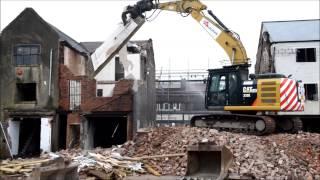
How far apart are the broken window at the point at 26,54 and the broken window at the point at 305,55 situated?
17.6 meters

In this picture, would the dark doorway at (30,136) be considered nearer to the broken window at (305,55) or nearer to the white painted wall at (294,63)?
the white painted wall at (294,63)

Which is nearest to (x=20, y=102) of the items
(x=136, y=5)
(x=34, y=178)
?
(x=136, y=5)

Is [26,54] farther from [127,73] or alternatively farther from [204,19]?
[204,19]

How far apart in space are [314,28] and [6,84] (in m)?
21.4

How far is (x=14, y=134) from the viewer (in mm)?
26234

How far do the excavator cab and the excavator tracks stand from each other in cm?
49

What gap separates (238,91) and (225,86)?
0.60m

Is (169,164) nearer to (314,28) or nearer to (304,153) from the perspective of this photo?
(304,153)

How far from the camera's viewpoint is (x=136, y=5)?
63.6ft

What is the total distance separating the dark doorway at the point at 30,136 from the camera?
2678cm

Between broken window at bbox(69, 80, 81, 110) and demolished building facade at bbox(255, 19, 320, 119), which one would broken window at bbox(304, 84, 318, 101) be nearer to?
demolished building facade at bbox(255, 19, 320, 119)

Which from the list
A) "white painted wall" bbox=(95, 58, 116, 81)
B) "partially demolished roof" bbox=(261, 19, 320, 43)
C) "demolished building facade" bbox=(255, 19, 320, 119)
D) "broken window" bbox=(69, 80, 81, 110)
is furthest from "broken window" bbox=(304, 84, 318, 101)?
"broken window" bbox=(69, 80, 81, 110)

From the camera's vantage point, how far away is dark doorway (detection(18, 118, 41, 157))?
26781mm

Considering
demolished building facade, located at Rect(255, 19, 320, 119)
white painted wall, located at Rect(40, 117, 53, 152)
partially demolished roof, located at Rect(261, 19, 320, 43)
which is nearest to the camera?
white painted wall, located at Rect(40, 117, 53, 152)
